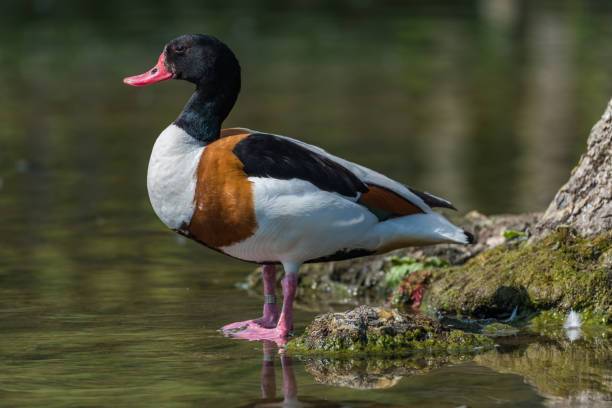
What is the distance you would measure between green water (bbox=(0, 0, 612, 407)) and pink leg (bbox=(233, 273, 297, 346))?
0.53 ft

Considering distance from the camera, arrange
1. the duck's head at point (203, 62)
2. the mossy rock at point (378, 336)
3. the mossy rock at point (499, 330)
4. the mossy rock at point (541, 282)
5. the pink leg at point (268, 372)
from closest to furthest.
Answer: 1. the pink leg at point (268, 372)
2. the mossy rock at point (378, 336)
3. the mossy rock at point (499, 330)
4. the mossy rock at point (541, 282)
5. the duck's head at point (203, 62)

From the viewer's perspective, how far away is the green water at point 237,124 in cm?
545

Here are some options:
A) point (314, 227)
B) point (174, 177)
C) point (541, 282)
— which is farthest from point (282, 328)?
point (541, 282)

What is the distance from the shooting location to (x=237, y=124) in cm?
1706

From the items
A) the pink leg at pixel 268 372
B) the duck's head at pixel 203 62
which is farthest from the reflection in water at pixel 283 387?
the duck's head at pixel 203 62

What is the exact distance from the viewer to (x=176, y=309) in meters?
7.20

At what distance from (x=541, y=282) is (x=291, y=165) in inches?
67.5

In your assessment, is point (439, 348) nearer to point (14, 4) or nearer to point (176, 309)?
point (176, 309)

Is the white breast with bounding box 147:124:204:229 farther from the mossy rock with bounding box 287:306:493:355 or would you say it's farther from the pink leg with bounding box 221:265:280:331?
the mossy rock with bounding box 287:306:493:355

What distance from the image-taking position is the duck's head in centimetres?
670

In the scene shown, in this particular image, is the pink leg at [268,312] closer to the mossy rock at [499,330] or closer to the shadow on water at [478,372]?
the shadow on water at [478,372]

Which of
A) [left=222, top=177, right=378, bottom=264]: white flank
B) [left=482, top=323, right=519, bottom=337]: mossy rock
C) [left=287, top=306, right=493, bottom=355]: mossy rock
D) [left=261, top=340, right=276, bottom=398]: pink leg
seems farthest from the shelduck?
[left=482, top=323, right=519, bottom=337]: mossy rock

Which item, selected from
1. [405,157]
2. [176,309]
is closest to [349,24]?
[405,157]

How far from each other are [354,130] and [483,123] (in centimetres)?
214
